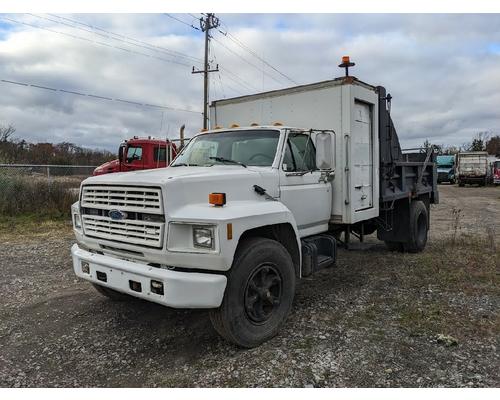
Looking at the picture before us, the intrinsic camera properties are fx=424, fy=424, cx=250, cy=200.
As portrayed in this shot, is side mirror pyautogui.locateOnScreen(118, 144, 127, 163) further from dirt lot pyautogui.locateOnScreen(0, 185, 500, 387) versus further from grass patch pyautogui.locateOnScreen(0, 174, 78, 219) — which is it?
dirt lot pyautogui.locateOnScreen(0, 185, 500, 387)

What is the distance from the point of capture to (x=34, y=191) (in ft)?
43.1

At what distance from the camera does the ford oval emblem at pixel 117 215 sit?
4.00m

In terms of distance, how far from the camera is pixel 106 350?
4.09 metres

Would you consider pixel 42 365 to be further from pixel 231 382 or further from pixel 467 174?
pixel 467 174

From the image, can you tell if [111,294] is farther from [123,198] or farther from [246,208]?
[246,208]

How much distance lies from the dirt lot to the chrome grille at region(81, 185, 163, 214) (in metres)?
1.38

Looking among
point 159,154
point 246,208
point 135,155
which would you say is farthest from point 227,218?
point 135,155

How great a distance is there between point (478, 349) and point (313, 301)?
1945mm

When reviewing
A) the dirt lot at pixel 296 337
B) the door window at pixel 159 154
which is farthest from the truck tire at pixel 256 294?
the door window at pixel 159 154

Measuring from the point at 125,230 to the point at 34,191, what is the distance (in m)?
10.7

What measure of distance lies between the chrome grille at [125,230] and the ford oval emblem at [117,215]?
0.12ft

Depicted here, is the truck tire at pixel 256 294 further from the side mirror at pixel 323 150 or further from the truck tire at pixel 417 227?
the truck tire at pixel 417 227

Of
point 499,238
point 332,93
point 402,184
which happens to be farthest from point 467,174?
point 332,93

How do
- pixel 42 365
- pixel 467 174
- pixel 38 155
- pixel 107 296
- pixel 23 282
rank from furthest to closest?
1. pixel 467 174
2. pixel 38 155
3. pixel 23 282
4. pixel 107 296
5. pixel 42 365
